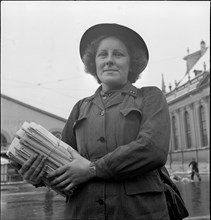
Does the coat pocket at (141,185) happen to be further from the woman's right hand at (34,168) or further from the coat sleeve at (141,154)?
the woman's right hand at (34,168)

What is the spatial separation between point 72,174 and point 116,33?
0.67m

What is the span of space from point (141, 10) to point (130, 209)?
133 centimetres

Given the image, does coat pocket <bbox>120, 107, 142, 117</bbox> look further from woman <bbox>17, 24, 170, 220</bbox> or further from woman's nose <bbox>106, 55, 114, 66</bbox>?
woman's nose <bbox>106, 55, 114, 66</bbox>

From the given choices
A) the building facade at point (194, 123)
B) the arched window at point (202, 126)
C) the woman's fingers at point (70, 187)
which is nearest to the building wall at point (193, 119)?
the building facade at point (194, 123)

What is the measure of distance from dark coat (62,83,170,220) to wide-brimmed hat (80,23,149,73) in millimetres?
199

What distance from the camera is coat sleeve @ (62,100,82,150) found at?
60.1 inches

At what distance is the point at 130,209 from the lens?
48.5 inches

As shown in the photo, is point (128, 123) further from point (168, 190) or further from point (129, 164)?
point (168, 190)

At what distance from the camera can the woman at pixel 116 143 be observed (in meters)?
1.23

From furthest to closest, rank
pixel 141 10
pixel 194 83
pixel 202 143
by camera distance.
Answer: pixel 202 143 → pixel 194 83 → pixel 141 10

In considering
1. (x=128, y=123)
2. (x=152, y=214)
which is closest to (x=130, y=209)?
(x=152, y=214)

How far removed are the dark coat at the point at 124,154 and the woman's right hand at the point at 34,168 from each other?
19 centimetres

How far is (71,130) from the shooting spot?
5.04ft

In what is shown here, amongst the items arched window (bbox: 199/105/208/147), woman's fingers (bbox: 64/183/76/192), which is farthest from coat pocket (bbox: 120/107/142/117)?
arched window (bbox: 199/105/208/147)
